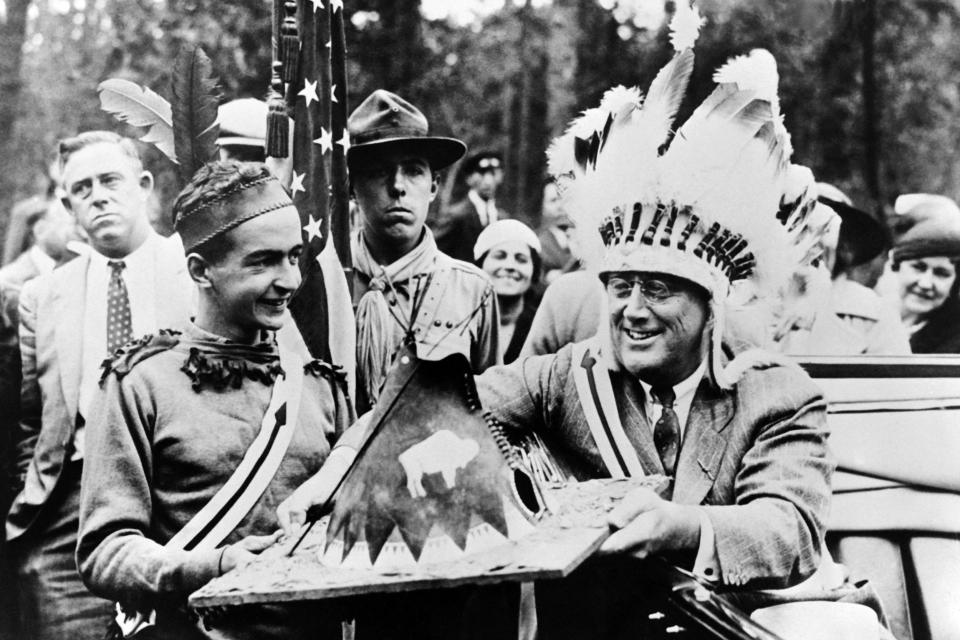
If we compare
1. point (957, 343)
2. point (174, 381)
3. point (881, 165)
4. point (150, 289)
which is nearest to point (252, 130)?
point (150, 289)

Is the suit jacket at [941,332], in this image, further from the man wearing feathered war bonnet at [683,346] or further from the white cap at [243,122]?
the white cap at [243,122]

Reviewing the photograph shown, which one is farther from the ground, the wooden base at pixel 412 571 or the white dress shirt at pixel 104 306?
the white dress shirt at pixel 104 306

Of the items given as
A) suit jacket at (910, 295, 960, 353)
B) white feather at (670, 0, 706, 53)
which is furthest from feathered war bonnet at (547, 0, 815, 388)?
suit jacket at (910, 295, 960, 353)

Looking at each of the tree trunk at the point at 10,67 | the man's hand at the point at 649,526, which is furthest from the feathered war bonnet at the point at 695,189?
the tree trunk at the point at 10,67

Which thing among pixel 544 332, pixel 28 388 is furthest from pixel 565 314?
pixel 28 388

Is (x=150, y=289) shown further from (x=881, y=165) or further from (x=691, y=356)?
(x=881, y=165)

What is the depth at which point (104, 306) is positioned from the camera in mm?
3688

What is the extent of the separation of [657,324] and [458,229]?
1000mm

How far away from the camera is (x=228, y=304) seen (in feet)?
10.8

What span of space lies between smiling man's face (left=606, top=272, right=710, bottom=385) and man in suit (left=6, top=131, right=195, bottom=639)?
4.76 feet

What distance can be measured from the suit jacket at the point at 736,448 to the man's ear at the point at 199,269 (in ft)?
2.94

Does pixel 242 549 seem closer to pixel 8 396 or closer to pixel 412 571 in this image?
pixel 412 571

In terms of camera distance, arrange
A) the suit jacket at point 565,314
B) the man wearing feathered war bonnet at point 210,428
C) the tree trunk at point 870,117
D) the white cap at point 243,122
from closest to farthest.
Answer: the man wearing feathered war bonnet at point 210,428, the suit jacket at point 565,314, the white cap at point 243,122, the tree trunk at point 870,117

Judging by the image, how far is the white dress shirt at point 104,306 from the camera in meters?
3.64
